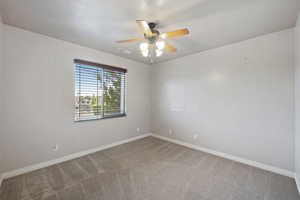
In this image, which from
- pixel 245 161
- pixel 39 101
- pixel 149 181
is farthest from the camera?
pixel 245 161

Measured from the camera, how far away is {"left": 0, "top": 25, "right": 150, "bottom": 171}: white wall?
2055 millimetres

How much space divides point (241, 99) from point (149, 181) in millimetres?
2369

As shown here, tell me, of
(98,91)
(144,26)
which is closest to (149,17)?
(144,26)

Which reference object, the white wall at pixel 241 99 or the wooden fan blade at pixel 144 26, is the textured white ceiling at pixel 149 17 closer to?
the wooden fan blade at pixel 144 26

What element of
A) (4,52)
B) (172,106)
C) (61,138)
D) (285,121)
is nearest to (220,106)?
(285,121)

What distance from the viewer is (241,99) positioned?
102 inches

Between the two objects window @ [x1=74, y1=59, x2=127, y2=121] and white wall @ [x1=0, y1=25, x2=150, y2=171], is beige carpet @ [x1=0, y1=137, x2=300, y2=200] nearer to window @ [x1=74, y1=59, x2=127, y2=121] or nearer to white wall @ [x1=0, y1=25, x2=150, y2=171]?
white wall @ [x1=0, y1=25, x2=150, y2=171]

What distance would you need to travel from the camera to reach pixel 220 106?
2.87m

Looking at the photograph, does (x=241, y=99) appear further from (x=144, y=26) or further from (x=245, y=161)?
(x=144, y=26)

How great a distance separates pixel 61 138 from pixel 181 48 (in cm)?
325

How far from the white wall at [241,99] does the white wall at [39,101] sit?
233 centimetres

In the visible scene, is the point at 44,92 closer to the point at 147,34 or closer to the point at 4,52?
the point at 4,52

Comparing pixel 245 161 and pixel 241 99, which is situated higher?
pixel 241 99

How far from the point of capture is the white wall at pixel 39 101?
6.74 ft
